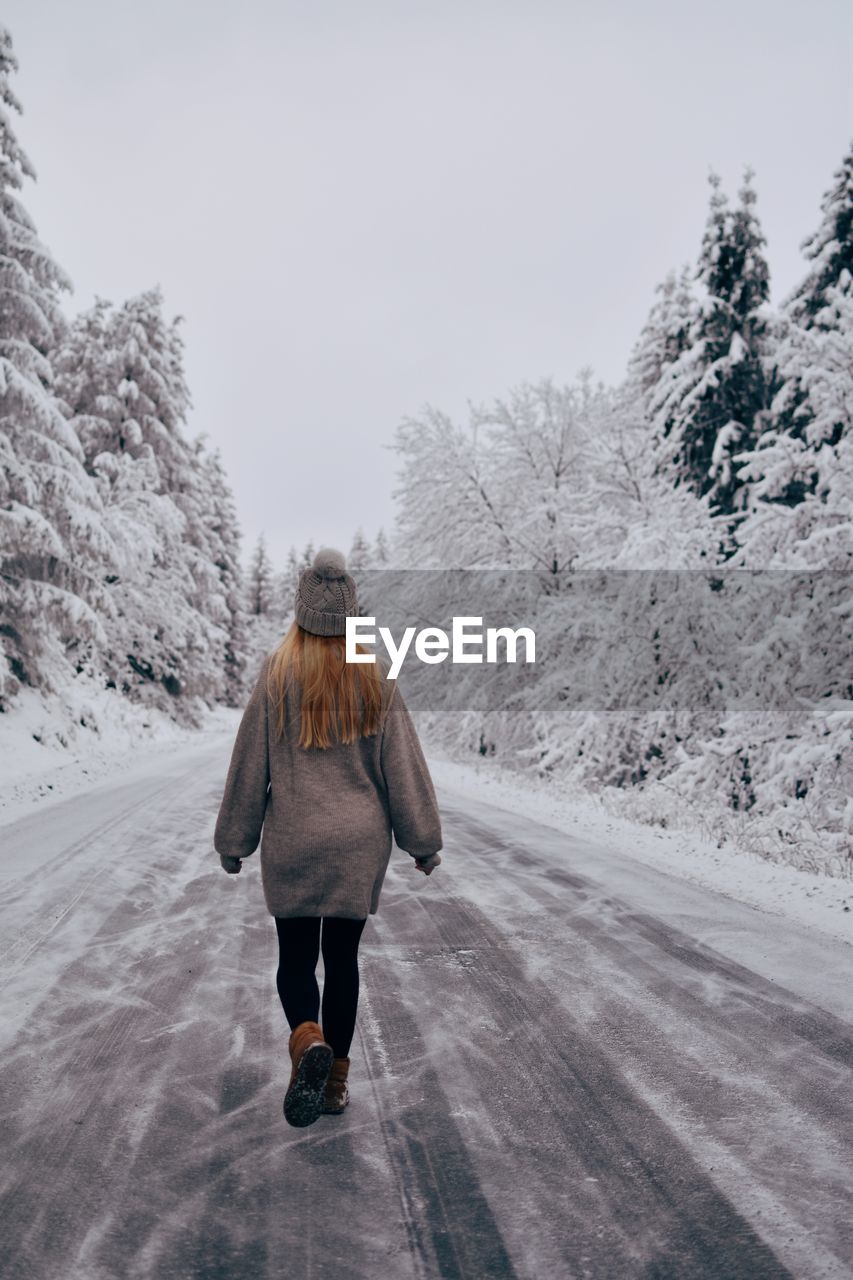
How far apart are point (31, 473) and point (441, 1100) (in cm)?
1613

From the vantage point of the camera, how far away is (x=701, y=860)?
917 centimetres

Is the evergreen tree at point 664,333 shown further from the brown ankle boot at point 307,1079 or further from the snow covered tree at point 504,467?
the brown ankle boot at point 307,1079

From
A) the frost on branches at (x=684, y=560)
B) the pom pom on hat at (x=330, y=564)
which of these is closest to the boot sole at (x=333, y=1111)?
the pom pom on hat at (x=330, y=564)

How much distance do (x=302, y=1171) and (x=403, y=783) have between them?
4.41ft

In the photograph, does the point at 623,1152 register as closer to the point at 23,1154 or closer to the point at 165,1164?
the point at 165,1164

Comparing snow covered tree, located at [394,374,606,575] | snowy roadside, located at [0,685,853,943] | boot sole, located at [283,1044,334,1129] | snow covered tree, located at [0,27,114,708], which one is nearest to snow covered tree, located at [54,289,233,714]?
snowy roadside, located at [0,685,853,943]

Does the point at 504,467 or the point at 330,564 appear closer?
the point at 330,564

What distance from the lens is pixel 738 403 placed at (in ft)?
60.3

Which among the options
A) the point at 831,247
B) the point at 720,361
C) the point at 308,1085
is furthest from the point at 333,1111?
the point at 831,247

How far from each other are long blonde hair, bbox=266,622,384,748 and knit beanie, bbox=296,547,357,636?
0.05m

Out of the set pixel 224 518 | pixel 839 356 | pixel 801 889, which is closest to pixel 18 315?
pixel 839 356

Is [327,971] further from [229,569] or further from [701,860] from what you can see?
[229,569]

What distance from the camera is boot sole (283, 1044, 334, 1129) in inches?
122

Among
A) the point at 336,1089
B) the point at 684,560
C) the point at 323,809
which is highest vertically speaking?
the point at 684,560
